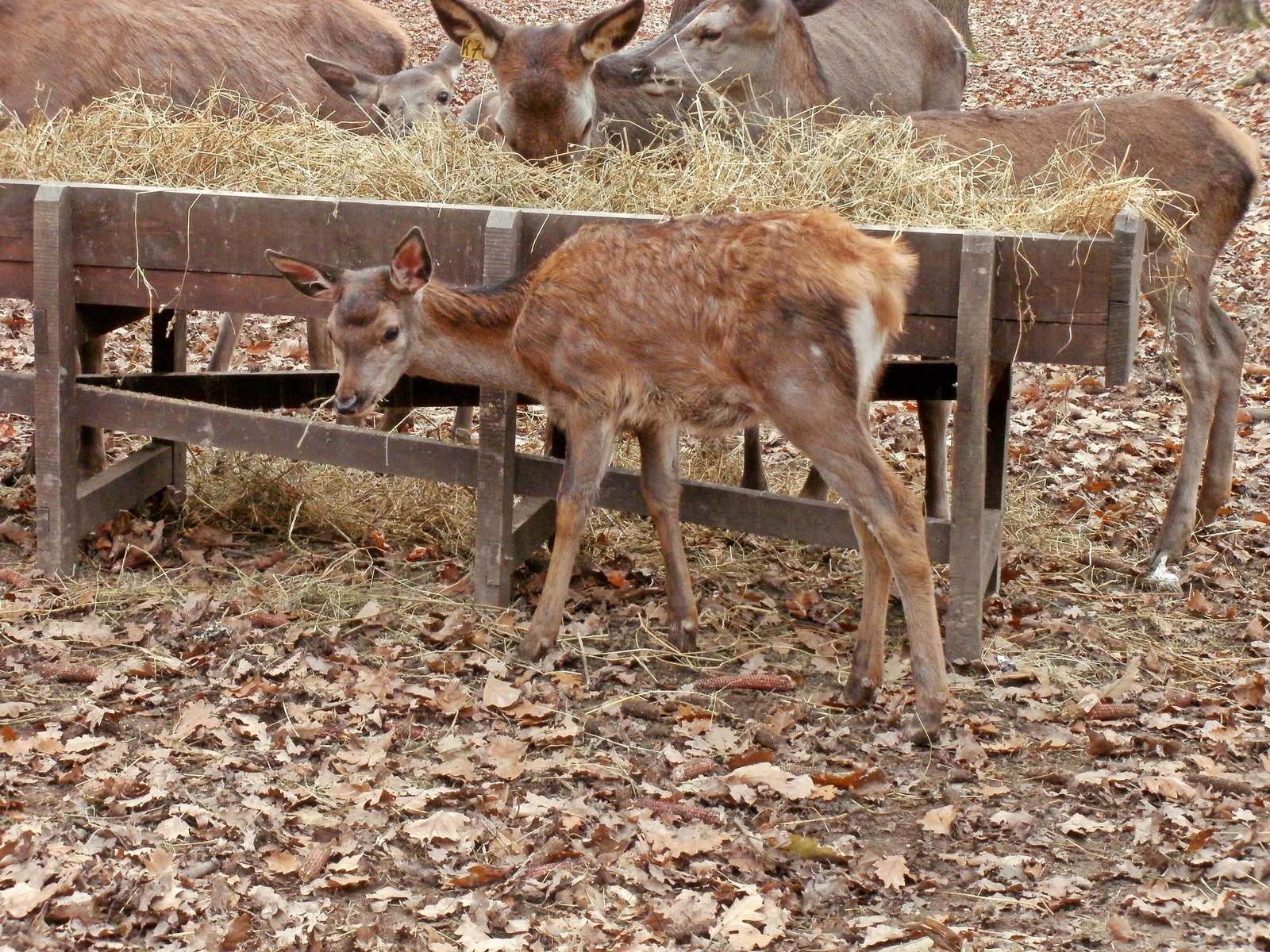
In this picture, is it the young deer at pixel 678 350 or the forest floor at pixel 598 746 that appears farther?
the young deer at pixel 678 350

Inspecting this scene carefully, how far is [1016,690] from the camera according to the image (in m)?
5.52

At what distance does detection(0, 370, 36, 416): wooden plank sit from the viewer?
6484mm

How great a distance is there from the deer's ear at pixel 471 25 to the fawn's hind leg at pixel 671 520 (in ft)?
8.00

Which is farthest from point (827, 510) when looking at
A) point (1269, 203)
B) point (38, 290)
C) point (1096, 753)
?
A: point (1269, 203)

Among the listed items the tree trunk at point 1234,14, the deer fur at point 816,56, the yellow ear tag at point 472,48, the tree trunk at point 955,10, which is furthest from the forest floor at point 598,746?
the tree trunk at point 1234,14

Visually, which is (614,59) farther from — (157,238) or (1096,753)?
(1096,753)

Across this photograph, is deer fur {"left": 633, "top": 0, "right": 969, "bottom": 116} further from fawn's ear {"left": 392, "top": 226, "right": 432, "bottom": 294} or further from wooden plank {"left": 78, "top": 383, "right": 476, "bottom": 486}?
wooden plank {"left": 78, "top": 383, "right": 476, "bottom": 486}

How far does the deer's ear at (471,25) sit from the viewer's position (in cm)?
686

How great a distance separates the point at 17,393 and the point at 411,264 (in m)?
2.38

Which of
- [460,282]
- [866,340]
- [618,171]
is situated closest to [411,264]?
[460,282]

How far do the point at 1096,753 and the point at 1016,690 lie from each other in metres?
0.60

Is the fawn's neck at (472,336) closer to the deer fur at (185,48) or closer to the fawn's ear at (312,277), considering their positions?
the fawn's ear at (312,277)

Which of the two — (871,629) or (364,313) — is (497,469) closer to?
(364,313)

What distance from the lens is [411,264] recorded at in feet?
17.7
